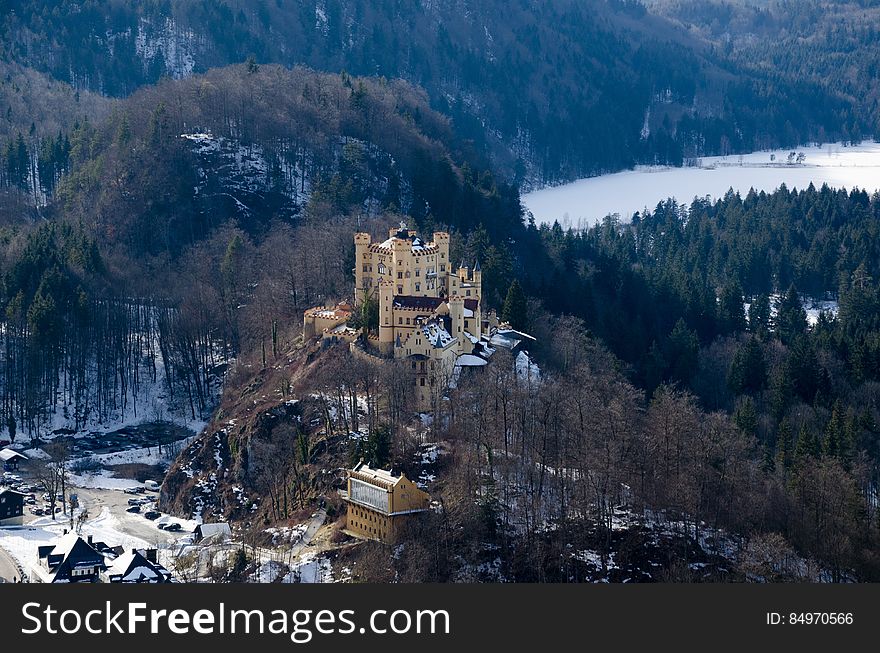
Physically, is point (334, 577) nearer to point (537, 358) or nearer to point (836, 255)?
point (537, 358)

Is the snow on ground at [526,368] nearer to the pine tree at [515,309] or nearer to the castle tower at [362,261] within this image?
A: the pine tree at [515,309]

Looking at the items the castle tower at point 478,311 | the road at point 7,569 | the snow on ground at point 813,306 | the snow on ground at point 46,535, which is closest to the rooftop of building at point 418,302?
the castle tower at point 478,311

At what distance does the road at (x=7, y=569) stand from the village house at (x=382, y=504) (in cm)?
1664

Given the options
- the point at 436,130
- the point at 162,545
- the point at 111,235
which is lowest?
the point at 162,545

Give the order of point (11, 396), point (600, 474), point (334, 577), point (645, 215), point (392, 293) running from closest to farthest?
point (334, 577) → point (600, 474) → point (392, 293) → point (11, 396) → point (645, 215)

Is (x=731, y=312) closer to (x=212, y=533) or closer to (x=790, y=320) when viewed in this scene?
(x=790, y=320)

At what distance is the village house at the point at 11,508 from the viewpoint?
287 ft

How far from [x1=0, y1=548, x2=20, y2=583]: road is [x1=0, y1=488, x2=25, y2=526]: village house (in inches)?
212

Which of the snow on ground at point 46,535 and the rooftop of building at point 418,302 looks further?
the rooftop of building at point 418,302

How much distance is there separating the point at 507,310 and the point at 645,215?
101 meters

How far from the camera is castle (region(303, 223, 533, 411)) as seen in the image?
89.2 m

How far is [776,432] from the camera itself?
335ft

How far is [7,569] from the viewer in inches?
3113

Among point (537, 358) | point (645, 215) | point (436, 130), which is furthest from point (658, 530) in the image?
point (645, 215)
